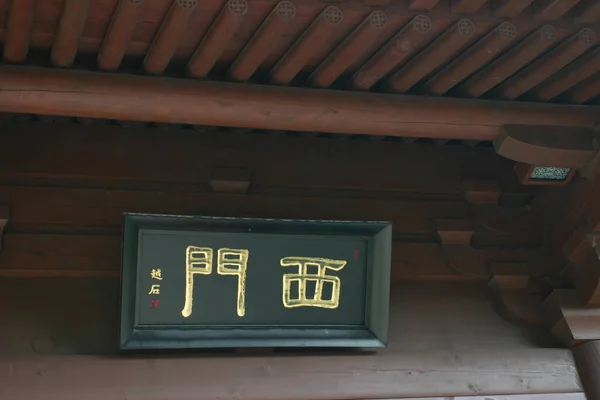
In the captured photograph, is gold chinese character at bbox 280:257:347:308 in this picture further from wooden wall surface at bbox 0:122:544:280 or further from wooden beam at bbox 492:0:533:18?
wooden beam at bbox 492:0:533:18

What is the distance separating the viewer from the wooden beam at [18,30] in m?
2.43

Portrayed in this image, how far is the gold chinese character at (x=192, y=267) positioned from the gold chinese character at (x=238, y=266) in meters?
0.06

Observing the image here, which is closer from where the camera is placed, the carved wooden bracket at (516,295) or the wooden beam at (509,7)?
the wooden beam at (509,7)

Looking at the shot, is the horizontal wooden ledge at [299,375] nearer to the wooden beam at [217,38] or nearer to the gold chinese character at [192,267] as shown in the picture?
Result: the gold chinese character at [192,267]

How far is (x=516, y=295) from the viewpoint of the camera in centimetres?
384

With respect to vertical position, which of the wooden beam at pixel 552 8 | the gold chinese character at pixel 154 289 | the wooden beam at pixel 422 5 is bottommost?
the gold chinese character at pixel 154 289

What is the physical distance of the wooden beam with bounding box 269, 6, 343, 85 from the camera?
263 centimetres

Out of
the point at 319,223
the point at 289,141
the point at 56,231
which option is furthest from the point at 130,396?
the point at 289,141

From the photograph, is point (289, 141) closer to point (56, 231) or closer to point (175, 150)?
point (175, 150)

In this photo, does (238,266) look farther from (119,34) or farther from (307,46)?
→ (119,34)

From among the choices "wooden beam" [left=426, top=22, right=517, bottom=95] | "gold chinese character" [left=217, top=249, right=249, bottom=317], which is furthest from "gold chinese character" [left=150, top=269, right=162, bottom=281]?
"wooden beam" [left=426, top=22, right=517, bottom=95]

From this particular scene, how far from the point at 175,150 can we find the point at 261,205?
0.51 meters

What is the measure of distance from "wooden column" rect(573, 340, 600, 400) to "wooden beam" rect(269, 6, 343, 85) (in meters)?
2.02

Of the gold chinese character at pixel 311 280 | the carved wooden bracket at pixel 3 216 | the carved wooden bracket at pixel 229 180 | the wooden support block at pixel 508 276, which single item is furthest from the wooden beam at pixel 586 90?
the carved wooden bracket at pixel 3 216
